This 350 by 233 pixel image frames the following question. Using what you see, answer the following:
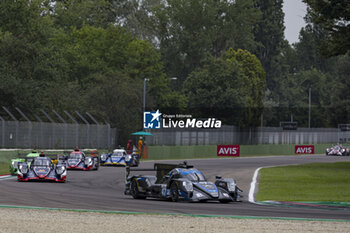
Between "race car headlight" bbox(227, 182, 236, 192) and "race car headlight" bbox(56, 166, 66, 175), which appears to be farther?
"race car headlight" bbox(56, 166, 66, 175)

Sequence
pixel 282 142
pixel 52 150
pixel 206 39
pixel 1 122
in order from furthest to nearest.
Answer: pixel 206 39, pixel 282 142, pixel 52 150, pixel 1 122

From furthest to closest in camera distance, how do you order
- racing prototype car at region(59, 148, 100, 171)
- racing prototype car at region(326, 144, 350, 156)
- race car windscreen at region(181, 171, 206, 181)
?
racing prototype car at region(326, 144, 350, 156)
racing prototype car at region(59, 148, 100, 171)
race car windscreen at region(181, 171, 206, 181)

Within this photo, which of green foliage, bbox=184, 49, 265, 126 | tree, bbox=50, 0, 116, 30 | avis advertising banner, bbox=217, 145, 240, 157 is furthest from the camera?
tree, bbox=50, 0, 116, 30

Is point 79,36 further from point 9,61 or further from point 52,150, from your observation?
point 52,150

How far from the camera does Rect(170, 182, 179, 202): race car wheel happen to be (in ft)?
66.1

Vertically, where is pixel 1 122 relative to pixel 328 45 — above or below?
below

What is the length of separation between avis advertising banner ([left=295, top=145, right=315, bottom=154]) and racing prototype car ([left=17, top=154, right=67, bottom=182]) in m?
59.4

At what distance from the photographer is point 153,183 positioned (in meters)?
21.6

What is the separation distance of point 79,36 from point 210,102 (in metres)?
18.6

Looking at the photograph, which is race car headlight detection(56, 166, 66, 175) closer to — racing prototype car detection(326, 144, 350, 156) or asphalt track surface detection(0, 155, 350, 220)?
asphalt track surface detection(0, 155, 350, 220)

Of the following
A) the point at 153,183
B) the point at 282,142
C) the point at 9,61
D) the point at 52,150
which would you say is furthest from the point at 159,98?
the point at 153,183

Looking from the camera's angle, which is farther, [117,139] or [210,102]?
[210,102]

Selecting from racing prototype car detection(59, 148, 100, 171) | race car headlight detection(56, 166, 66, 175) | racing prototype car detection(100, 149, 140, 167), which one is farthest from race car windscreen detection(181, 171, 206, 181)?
racing prototype car detection(100, 149, 140, 167)

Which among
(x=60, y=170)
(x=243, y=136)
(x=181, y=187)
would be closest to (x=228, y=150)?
(x=243, y=136)
